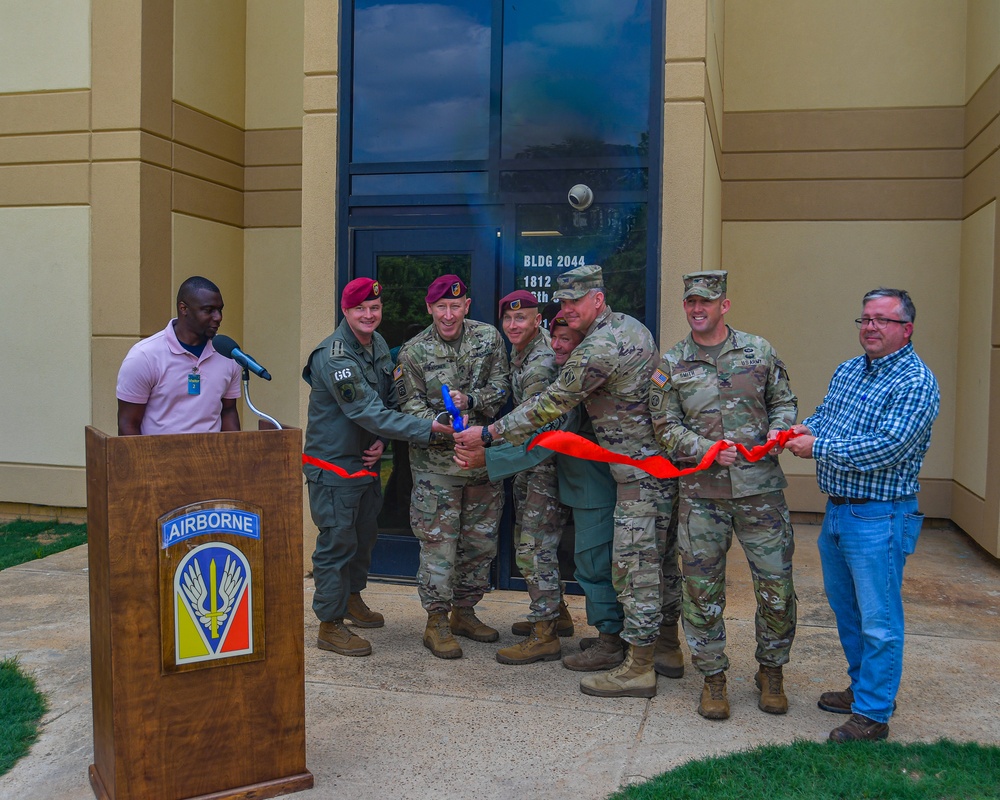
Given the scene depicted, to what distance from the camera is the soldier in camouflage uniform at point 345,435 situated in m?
4.77

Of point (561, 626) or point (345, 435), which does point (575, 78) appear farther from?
point (561, 626)

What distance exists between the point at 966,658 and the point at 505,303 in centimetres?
320

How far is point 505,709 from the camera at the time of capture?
423 cm

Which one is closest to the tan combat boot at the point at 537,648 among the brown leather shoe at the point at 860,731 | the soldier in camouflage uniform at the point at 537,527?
the soldier in camouflage uniform at the point at 537,527

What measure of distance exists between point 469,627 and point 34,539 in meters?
A: 4.79

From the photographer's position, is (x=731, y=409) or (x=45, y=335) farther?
(x=45, y=335)

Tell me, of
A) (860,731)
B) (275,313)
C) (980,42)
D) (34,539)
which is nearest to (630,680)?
(860,731)

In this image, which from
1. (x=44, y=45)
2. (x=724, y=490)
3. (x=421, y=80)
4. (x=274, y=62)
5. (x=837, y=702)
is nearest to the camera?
(x=724, y=490)

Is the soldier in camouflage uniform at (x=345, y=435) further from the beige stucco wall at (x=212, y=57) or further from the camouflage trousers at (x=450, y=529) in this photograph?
the beige stucco wall at (x=212, y=57)

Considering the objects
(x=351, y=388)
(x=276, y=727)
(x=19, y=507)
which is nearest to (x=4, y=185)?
(x=19, y=507)

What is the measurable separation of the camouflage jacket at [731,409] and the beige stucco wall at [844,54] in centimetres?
536

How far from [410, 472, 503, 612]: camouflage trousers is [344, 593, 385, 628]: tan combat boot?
0.56 m

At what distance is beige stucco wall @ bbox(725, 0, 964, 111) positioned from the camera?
824 cm

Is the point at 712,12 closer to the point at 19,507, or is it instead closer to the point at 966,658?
the point at 966,658
